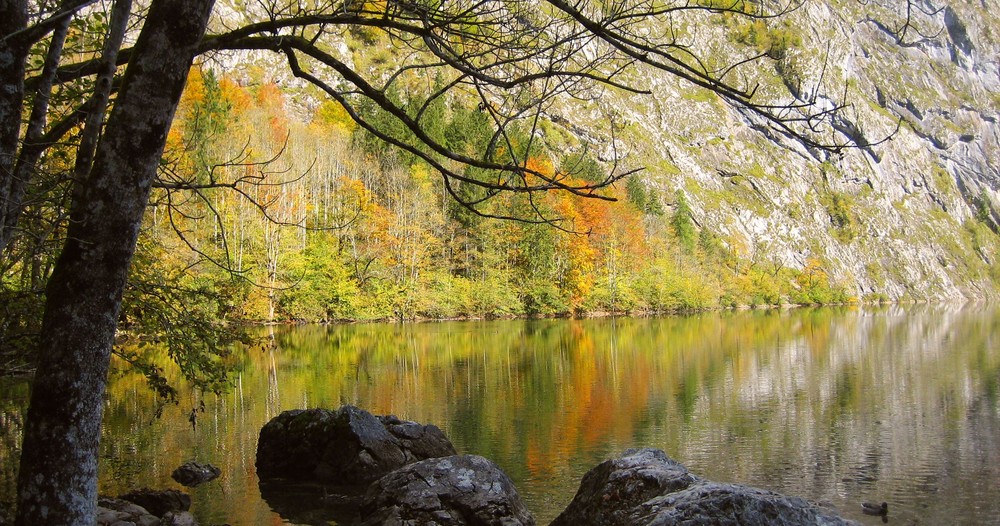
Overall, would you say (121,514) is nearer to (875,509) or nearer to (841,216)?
(875,509)

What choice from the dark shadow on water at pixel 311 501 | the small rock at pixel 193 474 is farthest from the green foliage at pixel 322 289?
the dark shadow on water at pixel 311 501

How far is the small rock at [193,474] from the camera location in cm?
1159

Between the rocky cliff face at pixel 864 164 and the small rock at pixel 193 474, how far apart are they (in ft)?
325

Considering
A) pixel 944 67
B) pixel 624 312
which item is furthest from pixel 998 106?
pixel 624 312

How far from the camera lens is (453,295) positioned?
5934cm

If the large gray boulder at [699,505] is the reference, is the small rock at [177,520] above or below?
below

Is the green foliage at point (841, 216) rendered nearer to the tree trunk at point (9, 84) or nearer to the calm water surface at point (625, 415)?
the calm water surface at point (625, 415)

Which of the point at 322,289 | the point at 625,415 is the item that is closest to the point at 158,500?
the point at 625,415

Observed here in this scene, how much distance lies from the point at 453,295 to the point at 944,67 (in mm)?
173224

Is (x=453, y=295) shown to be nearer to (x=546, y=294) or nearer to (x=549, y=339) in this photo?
(x=546, y=294)

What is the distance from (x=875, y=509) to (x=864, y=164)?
15510 centimetres

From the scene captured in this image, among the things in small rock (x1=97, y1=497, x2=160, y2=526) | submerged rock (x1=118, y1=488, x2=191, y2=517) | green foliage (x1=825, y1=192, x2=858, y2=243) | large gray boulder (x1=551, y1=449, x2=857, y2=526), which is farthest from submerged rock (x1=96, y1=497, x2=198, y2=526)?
green foliage (x1=825, y1=192, x2=858, y2=243)

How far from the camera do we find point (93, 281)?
3686 millimetres

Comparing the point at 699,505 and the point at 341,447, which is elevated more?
the point at 699,505
